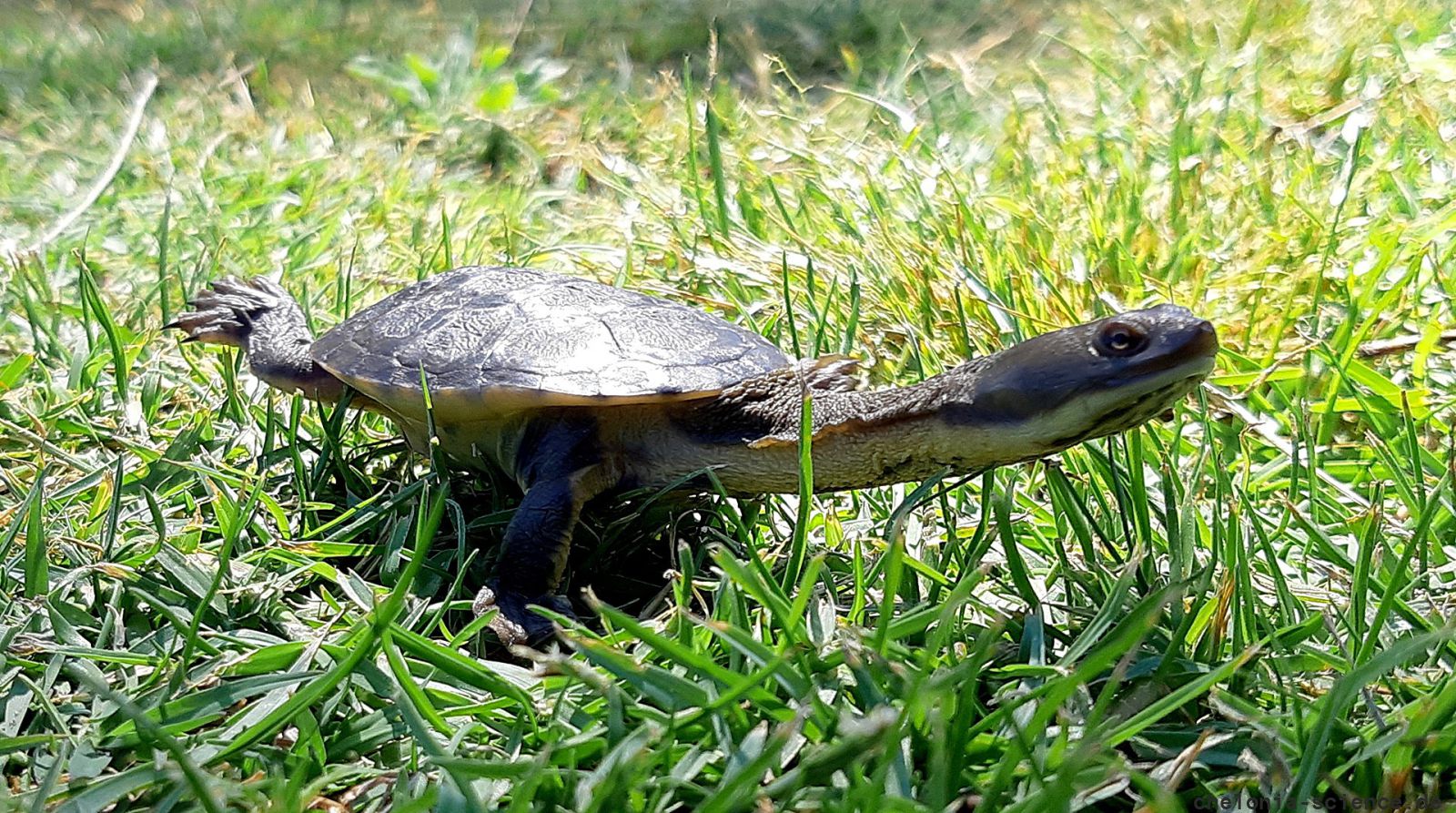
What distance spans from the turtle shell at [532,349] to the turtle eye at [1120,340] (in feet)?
2.03

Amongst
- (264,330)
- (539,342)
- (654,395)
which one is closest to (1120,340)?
(654,395)

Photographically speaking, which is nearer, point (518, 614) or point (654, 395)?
point (518, 614)

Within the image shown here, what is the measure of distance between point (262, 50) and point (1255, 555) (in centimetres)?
537

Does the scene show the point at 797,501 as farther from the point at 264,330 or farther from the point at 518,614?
the point at 264,330

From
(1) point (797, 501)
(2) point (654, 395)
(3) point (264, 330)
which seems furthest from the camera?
(3) point (264, 330)

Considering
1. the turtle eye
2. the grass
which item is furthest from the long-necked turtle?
the grass

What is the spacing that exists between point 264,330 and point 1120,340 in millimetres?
1807

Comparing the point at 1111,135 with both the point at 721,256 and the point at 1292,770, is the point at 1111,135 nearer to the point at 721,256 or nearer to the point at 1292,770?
the point at 721,256

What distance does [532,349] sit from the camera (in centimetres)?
199

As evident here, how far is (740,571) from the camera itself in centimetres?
146

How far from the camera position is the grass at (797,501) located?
1.35 metres

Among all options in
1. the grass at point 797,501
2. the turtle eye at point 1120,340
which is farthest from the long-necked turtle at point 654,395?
the grass at point 797,501

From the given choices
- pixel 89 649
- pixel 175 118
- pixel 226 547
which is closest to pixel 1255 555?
pixel 226 547

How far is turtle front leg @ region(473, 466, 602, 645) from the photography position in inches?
70.6
